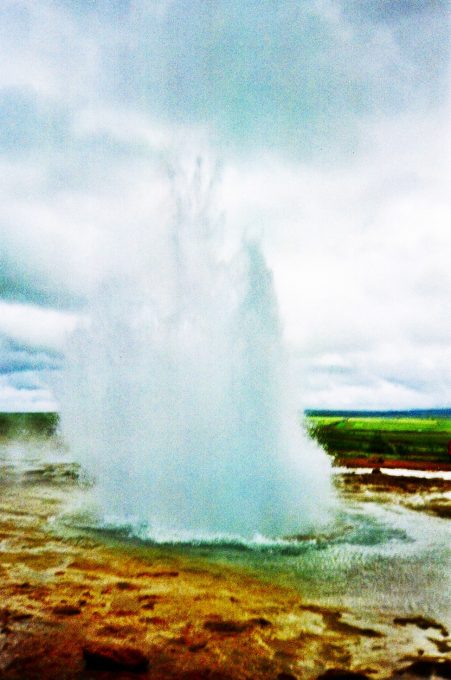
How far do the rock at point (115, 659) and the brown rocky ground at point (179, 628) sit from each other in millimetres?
17

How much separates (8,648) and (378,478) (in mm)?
28106

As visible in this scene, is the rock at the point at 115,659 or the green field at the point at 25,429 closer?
the rock at the point at 115,659

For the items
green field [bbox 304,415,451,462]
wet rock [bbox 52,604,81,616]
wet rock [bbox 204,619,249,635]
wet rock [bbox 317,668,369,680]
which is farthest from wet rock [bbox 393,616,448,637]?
green field [bbox 304,415,451,462]

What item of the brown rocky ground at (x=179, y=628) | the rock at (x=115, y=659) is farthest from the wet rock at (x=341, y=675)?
the rock at (x=115, y=659)

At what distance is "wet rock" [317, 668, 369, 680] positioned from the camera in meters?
8.34

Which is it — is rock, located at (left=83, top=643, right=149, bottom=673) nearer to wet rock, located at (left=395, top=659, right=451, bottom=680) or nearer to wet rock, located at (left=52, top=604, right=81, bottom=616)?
wet rock, located at (left=52, top=604, right=81, bottom=616)

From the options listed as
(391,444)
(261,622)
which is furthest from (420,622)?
(391,444)

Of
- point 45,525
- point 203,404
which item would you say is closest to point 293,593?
point 203,404

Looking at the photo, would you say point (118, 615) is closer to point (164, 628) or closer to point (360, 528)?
point (164, 628)

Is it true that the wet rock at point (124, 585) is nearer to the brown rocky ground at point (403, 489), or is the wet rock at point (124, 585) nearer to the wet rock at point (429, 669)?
the wet rock at point (429, 669)

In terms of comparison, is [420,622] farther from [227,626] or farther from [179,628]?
[179,628]

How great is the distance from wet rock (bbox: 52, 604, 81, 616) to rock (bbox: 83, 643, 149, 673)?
2.16 metres

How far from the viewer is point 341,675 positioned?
8.42 m

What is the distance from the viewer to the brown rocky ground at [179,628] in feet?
28.1
